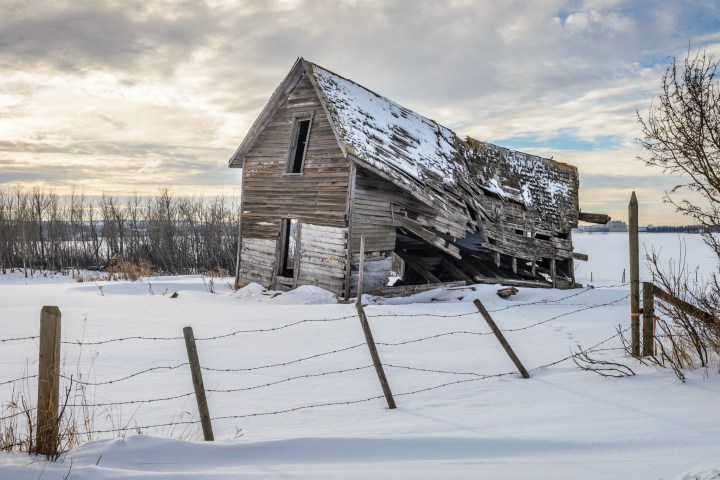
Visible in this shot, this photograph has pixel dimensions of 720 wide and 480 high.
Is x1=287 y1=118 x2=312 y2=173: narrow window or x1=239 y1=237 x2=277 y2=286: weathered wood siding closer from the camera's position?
x1=287 y1=118 x2=312 y2=173: narrow window

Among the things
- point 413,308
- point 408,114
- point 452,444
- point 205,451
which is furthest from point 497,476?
point 408,114

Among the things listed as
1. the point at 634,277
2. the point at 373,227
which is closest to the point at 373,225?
the point at 373,227

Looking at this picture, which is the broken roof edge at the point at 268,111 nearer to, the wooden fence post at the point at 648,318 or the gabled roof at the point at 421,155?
the gabled roof at the point at 421,155

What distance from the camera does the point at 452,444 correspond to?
4262 millimetres

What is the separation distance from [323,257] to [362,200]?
1863mm

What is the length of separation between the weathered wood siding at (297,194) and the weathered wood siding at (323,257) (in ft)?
0.09

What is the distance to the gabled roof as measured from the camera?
14336mm

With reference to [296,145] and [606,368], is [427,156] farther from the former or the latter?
[606,368]

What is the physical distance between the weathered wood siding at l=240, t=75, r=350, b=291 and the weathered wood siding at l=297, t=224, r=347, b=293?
0.09 feet

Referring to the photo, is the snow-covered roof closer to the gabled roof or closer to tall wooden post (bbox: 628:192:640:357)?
the gabled roof

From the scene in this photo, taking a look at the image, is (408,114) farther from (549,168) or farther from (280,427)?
(280,427)

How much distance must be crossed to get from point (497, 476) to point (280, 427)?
228 centimetres

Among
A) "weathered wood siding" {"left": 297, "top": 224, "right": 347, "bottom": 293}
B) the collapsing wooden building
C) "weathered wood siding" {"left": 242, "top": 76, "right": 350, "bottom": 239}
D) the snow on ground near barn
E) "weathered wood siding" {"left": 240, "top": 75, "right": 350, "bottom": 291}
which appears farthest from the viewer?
"weathered wood siding" {"left": 242, "top": 76, "right": 350, "bottom": 239}

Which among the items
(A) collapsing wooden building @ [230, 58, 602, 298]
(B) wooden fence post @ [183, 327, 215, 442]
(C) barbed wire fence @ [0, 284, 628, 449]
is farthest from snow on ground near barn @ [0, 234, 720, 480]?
(A) collapsing wooden building @ [230, 58, 602, 298]
